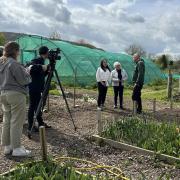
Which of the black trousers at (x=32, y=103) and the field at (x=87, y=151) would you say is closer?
the field at (x=87, y=151)

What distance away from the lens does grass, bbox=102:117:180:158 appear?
6218 millimetres

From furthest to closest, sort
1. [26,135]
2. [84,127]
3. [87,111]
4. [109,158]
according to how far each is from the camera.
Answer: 1. [87,111]
2. [84,127]
3. [26,135]
4. [109,158]

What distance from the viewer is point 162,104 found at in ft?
46.7

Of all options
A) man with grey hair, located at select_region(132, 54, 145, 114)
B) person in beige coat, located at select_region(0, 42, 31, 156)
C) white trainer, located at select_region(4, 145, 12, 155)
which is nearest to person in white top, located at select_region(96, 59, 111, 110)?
man with grey hair, located at select_region(132, 54, 145, 114)

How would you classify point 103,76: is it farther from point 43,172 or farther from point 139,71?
point 43,172

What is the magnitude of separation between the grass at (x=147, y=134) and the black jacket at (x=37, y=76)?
5.21 feet

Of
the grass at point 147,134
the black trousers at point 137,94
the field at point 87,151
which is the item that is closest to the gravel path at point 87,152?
the field at point 87,151

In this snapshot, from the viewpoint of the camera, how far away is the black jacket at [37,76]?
24.1 feet

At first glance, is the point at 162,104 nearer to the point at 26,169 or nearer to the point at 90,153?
the point at 90,153

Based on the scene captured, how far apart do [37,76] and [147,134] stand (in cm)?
243

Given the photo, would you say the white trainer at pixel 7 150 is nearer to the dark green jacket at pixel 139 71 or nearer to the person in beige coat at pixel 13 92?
the person in beige coat at pixel 13 92

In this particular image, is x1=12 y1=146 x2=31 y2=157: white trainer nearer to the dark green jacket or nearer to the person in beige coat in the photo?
the person in beige coat

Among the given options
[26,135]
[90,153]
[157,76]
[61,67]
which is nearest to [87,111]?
[26,135]

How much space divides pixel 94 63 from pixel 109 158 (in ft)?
58.8
